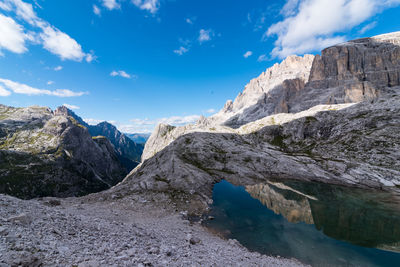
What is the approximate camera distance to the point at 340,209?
39938mm

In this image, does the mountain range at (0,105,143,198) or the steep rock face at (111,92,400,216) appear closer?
the steep rock face at (111,92,400,216)

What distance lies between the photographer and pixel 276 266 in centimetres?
1858

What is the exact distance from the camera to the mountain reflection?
2912 cm

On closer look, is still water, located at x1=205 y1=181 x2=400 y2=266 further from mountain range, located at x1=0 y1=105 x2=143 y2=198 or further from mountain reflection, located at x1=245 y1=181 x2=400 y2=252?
mountain range, located at x1=0 y1=105 x2=143 y2=198

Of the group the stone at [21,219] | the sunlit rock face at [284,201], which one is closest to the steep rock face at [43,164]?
the stone at [21,219]

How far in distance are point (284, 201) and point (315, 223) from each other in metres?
11.3

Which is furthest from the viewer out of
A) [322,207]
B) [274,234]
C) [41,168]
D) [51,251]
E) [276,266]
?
[41,168]

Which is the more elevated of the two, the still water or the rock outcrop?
the rock outcrop

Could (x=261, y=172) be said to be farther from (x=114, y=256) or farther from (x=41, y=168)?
(x=41, y=168)

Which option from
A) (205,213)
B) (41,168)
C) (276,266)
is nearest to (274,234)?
(276,266)

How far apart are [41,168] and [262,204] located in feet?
671

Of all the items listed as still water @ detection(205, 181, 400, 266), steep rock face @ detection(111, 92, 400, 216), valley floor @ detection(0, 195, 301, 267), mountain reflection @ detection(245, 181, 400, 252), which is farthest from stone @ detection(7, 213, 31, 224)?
mountain reflection @ detection(245, 181, 400, 252)

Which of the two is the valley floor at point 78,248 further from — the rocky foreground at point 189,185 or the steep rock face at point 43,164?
the steep rock face at point 43,164

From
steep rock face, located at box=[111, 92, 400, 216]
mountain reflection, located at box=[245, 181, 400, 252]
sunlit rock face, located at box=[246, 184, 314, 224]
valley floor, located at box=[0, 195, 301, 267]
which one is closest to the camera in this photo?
valley floor, located at box=[0, 195, 301, 267]
